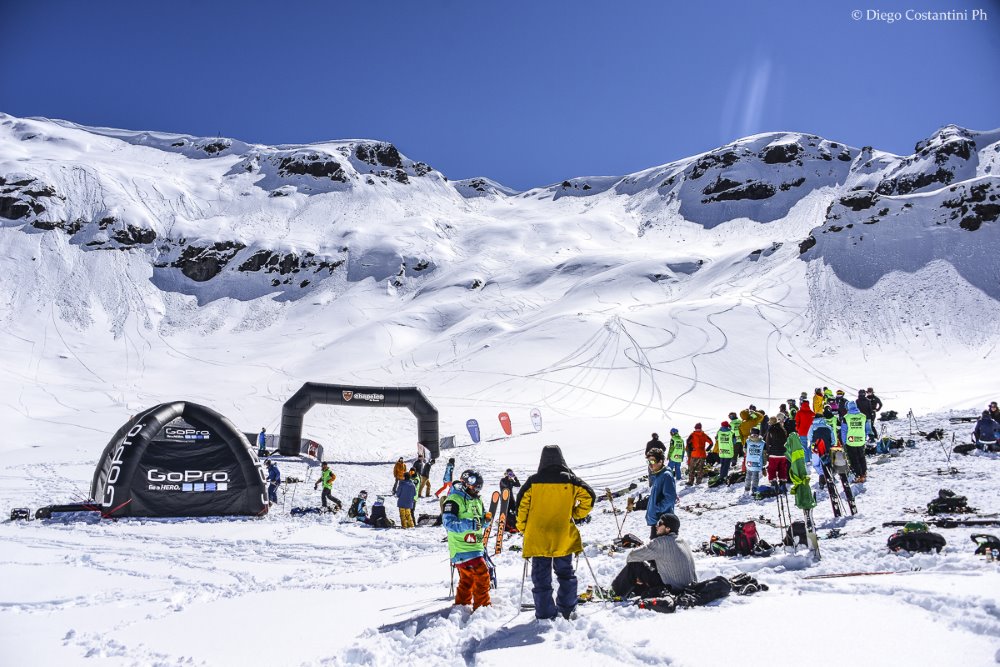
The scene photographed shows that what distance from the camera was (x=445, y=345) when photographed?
55.3 metres

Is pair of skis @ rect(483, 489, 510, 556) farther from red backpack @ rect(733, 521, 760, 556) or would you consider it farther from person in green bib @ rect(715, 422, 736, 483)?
person in green bib @ rect(715, 422, 736, 483)

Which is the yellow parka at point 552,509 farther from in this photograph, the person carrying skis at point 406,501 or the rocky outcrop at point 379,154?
the rocky outcrop at point 379,154

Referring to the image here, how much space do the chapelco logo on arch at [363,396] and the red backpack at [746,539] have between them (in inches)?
827

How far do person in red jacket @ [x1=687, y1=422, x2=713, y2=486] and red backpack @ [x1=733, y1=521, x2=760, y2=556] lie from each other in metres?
7.61

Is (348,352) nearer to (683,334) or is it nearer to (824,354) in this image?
(683,334)

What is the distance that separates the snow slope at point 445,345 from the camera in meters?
5.95

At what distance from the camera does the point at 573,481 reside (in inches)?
249

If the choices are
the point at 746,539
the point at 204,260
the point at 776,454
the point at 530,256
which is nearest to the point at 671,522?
the point at 746,539

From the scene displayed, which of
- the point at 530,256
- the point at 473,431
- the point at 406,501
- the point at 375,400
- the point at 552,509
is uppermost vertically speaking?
the point at 530,256

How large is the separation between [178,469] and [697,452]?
13.2 meters

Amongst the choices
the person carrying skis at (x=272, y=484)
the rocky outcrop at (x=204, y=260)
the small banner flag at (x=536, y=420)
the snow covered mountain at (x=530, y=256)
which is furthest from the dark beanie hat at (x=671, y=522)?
the rocky outcrop at (x=204, y=260)

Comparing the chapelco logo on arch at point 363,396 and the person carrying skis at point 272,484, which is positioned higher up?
the chapelco logo on arch at point 363,396

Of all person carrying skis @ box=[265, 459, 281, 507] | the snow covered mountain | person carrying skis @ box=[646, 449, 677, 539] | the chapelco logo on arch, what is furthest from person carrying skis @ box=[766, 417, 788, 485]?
the snow covered mountain

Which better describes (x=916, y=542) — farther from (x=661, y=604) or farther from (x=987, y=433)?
(x=987, y=433)
